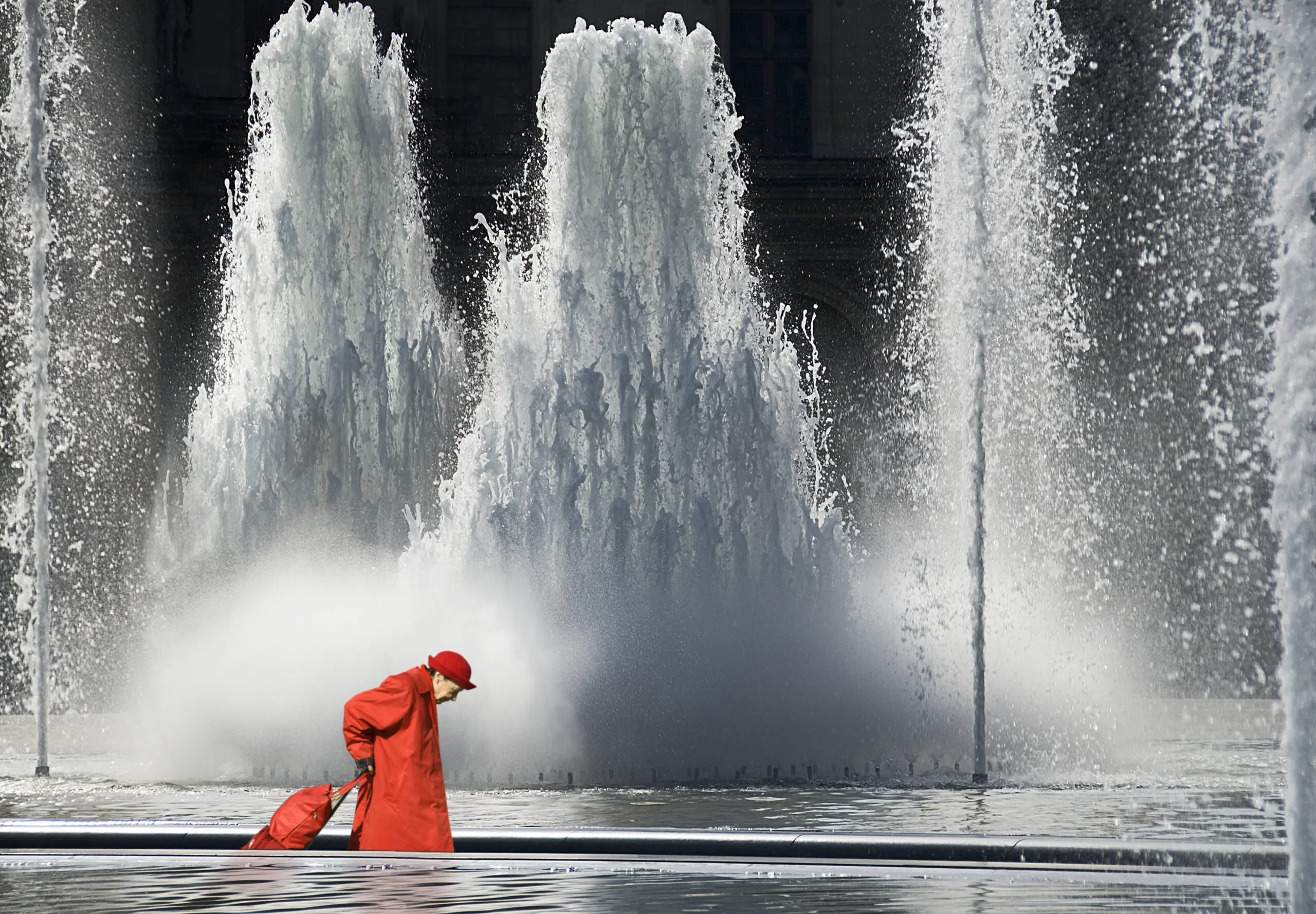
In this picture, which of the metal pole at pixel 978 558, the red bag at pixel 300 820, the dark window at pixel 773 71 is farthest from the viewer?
the dark window at pixel 773 71

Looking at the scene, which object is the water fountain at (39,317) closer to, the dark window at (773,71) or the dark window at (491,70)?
the dark window at (491,70)

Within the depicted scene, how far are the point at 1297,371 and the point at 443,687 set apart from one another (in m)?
3.20

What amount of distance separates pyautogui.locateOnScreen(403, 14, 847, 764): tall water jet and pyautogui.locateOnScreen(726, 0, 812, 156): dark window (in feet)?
42.0

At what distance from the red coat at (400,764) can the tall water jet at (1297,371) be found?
300cm

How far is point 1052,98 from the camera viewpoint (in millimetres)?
26734

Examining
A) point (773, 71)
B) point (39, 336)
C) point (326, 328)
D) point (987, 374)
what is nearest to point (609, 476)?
point (987, 374)

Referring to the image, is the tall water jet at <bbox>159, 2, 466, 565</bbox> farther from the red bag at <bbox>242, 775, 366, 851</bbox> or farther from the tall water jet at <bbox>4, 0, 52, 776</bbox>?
the red bag at <bbox>242, 775, 366, 851</bbox>

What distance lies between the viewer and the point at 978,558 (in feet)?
38.9

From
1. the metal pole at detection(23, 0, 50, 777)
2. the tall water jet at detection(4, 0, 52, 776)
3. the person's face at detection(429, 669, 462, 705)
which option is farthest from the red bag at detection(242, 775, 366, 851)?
the metal pole at detection(23, 0, 50, 777)

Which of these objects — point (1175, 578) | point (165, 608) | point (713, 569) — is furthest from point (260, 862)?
point (1175, 578)

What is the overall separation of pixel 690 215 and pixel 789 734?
4.57 metres

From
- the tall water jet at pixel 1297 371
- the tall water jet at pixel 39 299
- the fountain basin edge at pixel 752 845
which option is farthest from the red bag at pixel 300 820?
the tall water jet at pixel 39 299

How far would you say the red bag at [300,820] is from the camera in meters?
7.11

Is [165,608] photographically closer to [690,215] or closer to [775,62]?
[690,215]
